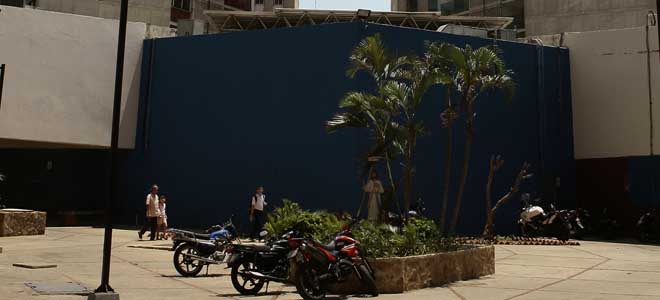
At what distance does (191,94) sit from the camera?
23.7 meters

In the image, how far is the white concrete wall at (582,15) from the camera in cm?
4275

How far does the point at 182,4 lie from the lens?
50.8 m

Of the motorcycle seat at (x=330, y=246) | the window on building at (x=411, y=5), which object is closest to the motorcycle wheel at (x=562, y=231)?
the motorcycle seat at (x=330, y=246)

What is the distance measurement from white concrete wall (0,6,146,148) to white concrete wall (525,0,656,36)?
31595mm

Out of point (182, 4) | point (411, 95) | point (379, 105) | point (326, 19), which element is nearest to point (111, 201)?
point (379, 105)

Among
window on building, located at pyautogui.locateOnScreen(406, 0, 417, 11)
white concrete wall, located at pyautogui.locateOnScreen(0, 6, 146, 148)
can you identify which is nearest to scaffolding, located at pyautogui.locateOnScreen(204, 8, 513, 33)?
white concrete wall, located at pyautogui.locateOnScreen(0, 6, 146, 148)

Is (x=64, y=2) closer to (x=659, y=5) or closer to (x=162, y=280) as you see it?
(x=162, y=280)

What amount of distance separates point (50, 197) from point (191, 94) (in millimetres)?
8957

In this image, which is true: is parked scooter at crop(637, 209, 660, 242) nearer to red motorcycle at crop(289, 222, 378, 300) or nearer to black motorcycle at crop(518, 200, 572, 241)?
black motorcycle at crop(518, 200, 572, 241)

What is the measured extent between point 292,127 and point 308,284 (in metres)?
12.1

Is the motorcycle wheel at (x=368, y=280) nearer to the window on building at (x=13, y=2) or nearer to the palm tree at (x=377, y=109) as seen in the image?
the palm tree at (x=377, y=109)

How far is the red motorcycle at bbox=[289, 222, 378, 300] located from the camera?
9837 millimetres

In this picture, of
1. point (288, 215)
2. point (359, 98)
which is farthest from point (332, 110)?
point (288, 215)

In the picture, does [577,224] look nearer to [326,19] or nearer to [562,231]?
[562,231]
